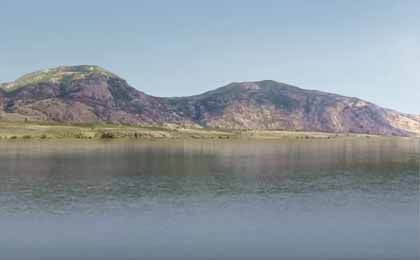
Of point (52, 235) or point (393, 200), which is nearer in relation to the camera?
point (52, 235)

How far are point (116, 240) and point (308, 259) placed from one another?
18.3 m

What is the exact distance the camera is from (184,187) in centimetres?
8219

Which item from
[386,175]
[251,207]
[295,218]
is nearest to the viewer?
[295,218]

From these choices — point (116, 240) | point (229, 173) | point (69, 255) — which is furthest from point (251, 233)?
point (229, 173)

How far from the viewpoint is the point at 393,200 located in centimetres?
6700

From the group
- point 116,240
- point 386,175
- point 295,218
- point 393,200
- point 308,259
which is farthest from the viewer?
point 386,175

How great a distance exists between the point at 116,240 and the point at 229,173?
66.9m

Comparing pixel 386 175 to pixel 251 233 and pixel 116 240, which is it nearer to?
pixel 251 233

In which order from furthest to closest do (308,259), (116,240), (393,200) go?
(393,200) < (116,240) < (308,259)

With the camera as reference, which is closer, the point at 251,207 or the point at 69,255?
the point at 69,255

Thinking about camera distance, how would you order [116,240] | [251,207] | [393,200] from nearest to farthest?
[116,240]
[251,207]
[393,200]

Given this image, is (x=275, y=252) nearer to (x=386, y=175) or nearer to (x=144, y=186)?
(x=144, y=186)

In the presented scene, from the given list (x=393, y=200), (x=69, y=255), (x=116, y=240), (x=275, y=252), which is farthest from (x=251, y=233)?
(x=393, y=200)

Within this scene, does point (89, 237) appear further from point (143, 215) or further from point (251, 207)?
point (251, 207)
